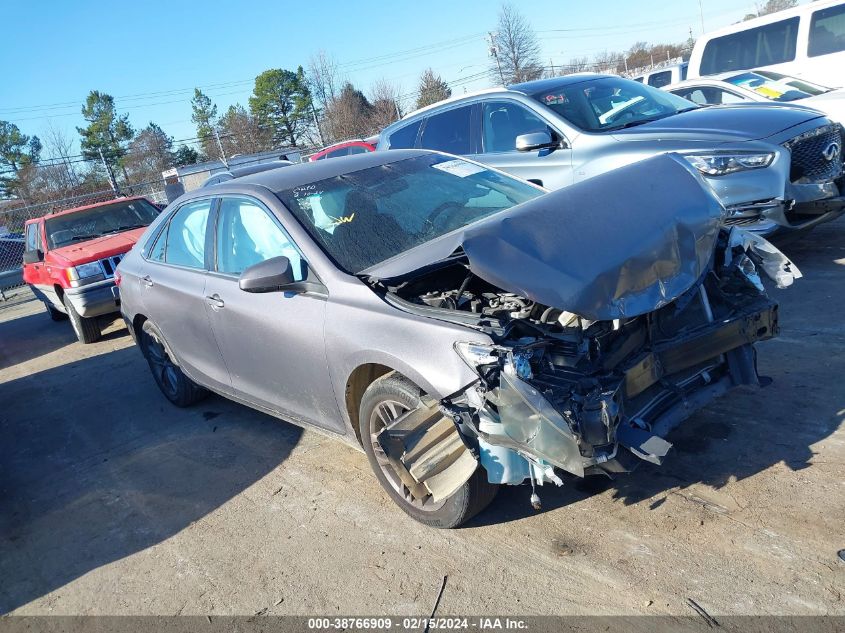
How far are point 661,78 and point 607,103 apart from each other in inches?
516

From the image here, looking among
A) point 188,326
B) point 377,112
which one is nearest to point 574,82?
point 188,326

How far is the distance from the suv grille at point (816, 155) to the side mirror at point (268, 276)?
4.43 meters

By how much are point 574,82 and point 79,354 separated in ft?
22.9

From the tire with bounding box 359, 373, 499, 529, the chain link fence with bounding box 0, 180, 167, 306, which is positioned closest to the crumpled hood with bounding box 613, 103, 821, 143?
the tire with bounding box 359, 373, 499, 529

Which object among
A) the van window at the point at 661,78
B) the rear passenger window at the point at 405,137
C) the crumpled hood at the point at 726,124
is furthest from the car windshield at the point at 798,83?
the van window at the point at 661,78

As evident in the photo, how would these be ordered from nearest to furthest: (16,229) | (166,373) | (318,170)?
1. (318,170)
2. (166,373)
3. (16,229)

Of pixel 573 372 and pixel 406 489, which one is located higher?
pixel 573 372

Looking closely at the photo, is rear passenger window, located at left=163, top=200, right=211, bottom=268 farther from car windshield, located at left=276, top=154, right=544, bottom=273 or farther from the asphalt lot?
the asphalt lot

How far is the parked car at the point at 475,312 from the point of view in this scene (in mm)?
2791

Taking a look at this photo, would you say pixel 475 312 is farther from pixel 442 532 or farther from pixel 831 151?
pixel 831 151

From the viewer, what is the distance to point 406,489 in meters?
3.46

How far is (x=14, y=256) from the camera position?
805 inches

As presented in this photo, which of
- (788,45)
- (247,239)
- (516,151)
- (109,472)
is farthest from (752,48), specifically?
(109,472)

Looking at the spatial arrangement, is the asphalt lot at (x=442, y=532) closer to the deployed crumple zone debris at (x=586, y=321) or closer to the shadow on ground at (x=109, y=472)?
the shadow on ground at (x=109, y=472)
